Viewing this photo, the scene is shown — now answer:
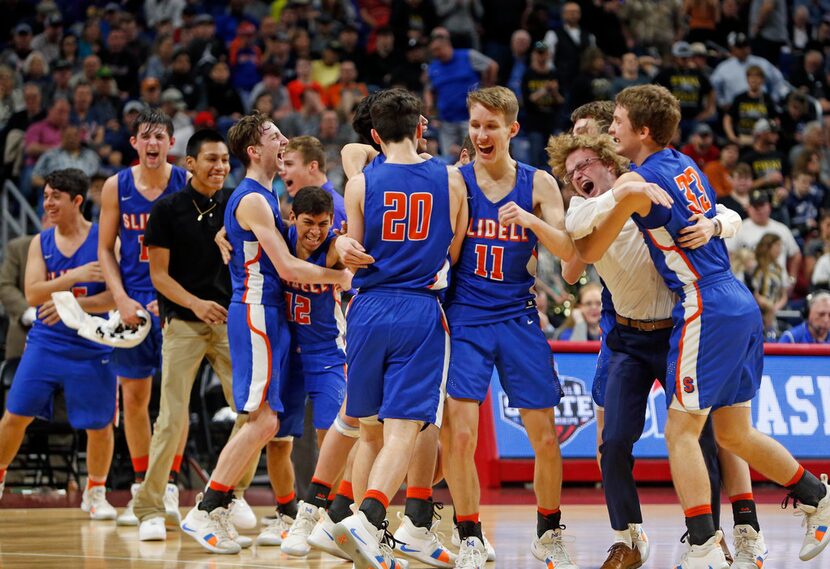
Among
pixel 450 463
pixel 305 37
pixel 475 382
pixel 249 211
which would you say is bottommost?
pixel 450 463

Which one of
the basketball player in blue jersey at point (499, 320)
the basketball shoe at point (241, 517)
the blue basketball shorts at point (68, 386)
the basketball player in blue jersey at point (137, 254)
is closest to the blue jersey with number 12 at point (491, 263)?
the basketball player in blue jersey at point (499, 320)

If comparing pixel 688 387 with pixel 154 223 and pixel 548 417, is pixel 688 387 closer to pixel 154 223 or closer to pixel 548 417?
pixel 548 417

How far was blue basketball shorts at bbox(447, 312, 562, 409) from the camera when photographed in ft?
20.1

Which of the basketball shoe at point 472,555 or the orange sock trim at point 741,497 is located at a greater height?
the orange sock trim at point 741,497

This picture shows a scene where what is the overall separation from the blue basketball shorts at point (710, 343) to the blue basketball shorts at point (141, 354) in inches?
159

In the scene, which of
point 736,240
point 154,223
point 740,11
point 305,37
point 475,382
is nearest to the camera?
point 475,382

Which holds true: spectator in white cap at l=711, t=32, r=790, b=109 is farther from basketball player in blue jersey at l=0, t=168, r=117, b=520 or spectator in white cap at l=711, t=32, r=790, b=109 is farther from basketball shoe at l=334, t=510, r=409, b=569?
basketball shoe at l=334, t=510, r=409, b=569

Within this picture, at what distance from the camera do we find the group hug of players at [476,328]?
5711 mm

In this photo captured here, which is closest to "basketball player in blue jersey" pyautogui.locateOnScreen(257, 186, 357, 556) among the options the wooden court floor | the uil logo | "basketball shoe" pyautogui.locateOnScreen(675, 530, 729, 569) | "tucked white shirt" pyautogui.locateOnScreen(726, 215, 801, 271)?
the wooden court floor

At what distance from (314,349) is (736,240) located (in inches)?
297

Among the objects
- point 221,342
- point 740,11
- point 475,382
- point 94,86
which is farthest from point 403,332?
point 740,11

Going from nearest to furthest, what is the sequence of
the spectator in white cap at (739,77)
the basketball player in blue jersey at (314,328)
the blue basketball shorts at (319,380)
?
the basketball player in blue jersey at (314,328) < the blue basketball shorts at (319,380) < the spectator in white cap at (739,77)

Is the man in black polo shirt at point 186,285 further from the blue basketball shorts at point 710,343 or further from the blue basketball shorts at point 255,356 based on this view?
the blue basketball shorts at point 710,343

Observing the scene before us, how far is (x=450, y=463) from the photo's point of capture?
608 centimetres
